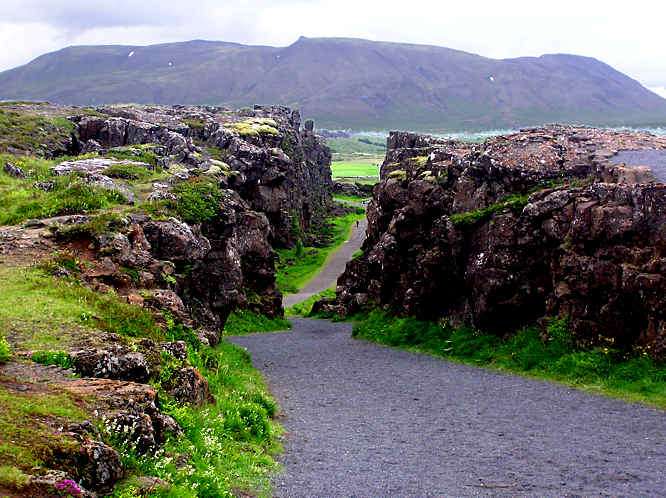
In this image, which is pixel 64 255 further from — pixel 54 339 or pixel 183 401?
pixel 183 401

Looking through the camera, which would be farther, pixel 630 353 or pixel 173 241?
pixel 173 241

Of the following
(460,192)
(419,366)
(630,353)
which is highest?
(460,192)

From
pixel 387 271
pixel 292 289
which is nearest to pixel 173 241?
pixel 387 271

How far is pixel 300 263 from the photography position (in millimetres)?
88062

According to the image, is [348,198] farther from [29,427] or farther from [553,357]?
[29,427]

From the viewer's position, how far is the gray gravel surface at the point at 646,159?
2481 centimetres

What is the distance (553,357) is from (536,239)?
18.7 feet

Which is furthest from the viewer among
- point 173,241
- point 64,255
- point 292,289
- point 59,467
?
point 292,289

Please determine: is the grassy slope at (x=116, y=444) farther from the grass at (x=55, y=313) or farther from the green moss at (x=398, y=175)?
the green moss at (x=398, y=175)

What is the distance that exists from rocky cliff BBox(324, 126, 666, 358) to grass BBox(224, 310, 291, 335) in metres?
8.63

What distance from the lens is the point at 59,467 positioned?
25.7ft

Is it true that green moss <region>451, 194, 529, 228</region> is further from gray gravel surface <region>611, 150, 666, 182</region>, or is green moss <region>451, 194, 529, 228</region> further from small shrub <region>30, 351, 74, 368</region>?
small shrub <region>30, 351, 74, 368</region>

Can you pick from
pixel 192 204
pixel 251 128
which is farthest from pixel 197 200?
pixel 251 128

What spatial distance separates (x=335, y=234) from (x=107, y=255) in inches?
3785
